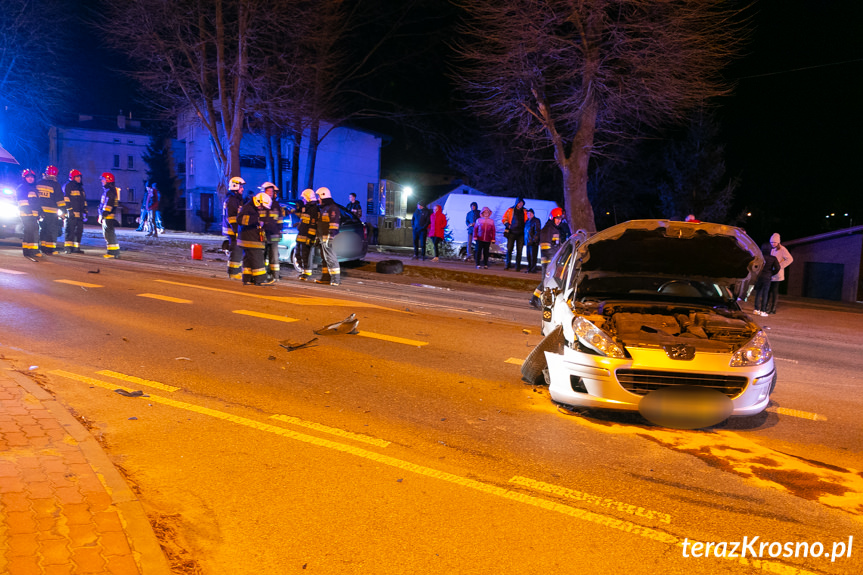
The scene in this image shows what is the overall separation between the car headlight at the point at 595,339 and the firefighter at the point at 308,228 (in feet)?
30.2

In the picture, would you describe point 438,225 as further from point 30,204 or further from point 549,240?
point 30,204

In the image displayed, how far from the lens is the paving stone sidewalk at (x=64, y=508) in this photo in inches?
119

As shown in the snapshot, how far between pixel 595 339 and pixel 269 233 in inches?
364

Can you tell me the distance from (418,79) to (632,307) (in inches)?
1345

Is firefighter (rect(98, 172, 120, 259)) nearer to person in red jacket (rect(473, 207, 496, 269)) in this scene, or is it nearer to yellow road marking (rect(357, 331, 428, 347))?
person in red jacket (rect(473, 207, 496, 269))

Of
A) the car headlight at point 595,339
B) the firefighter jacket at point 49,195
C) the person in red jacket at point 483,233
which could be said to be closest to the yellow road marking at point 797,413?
the car headlight at point 595,339

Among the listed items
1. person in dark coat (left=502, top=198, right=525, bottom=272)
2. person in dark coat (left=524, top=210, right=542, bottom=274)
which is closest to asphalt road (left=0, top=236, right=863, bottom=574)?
person in dark coat (left=502, top=198, right=525, bottom=272)

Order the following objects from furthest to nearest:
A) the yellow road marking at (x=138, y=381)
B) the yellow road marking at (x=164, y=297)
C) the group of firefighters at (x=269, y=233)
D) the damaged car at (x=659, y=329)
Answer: the group of firefighters at (x=269, y=233)
the yellow road marking at (x=164, y=297)
the yellow road marking at (x=138, y=381)
the damaged car at (x=659, y=329)

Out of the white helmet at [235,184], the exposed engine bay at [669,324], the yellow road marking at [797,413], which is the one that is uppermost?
the white helmet at [235,184]

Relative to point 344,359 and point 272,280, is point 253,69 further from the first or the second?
point 344,359

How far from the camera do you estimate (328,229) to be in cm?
1358

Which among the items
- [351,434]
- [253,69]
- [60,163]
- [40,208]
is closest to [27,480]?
[351,434]

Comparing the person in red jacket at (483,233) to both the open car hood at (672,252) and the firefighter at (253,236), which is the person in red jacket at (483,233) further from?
the open car hood at (672,252)

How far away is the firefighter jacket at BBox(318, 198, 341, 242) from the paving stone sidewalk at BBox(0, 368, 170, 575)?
29.3ft
